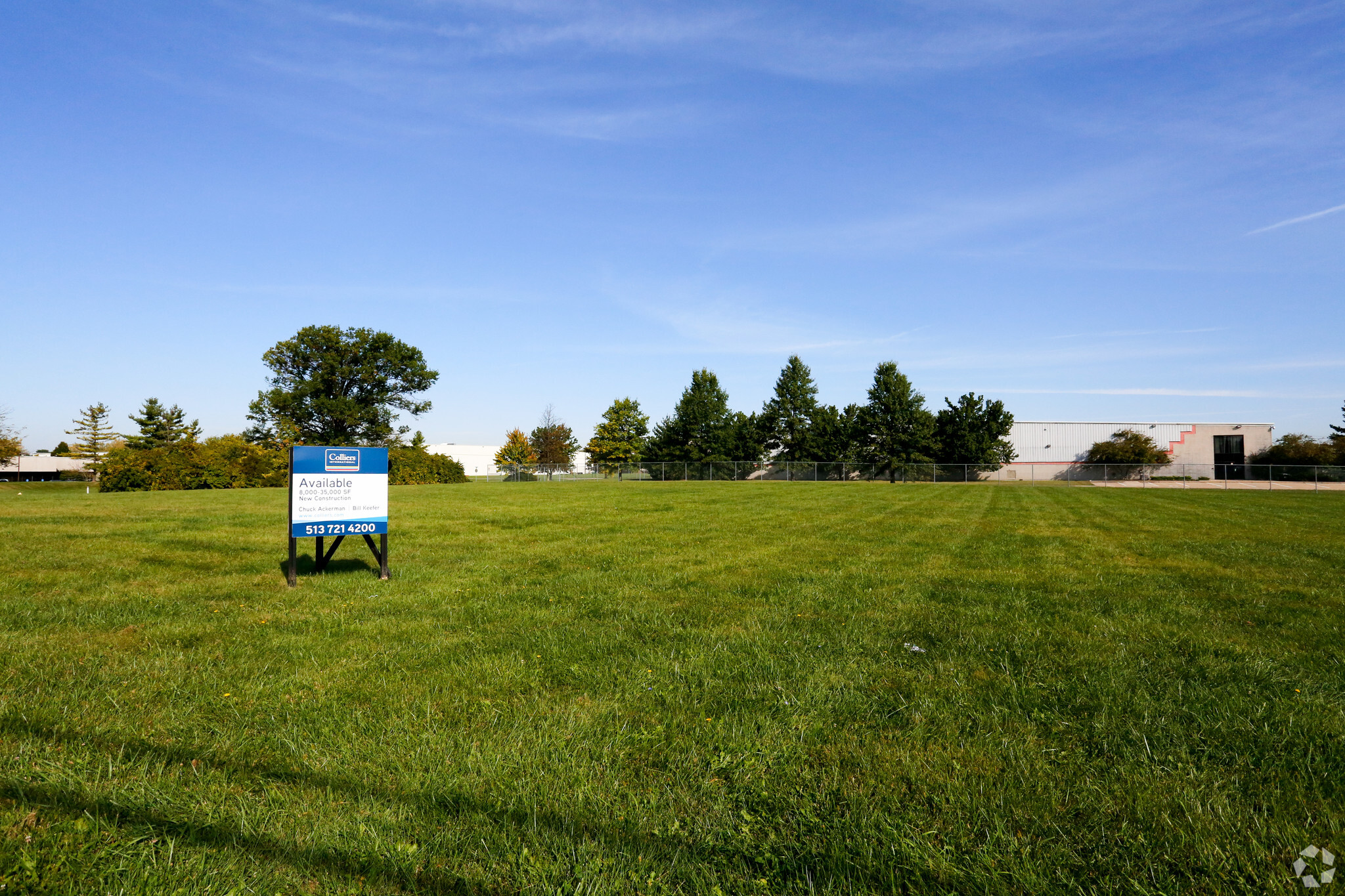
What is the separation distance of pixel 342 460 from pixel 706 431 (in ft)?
215

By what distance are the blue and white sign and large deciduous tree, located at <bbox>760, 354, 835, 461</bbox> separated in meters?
62.4

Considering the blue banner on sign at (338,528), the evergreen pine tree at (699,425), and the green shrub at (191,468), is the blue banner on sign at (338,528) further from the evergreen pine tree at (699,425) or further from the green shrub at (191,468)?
the evergreen pine tree at (699,425)

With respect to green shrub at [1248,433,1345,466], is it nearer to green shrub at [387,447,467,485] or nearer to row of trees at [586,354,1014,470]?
row of trees at [586,354,1014,470]

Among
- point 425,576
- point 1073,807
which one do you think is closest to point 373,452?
point 425,576

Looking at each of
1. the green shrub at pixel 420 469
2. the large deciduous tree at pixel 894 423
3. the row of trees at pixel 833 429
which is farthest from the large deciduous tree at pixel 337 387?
the large deciduous tree at pixel 894 423

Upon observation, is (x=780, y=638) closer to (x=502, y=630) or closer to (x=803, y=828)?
(x=502, y=630)

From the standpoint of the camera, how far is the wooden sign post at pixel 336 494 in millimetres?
7742

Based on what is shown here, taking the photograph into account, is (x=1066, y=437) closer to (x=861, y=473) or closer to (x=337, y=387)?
(x=861, y=473)

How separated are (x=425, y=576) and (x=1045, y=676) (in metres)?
6.93

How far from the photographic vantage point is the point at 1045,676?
468cm

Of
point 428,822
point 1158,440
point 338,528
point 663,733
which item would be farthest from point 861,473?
point 428,822

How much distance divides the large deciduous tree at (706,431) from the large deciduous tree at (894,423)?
11.4 meters
